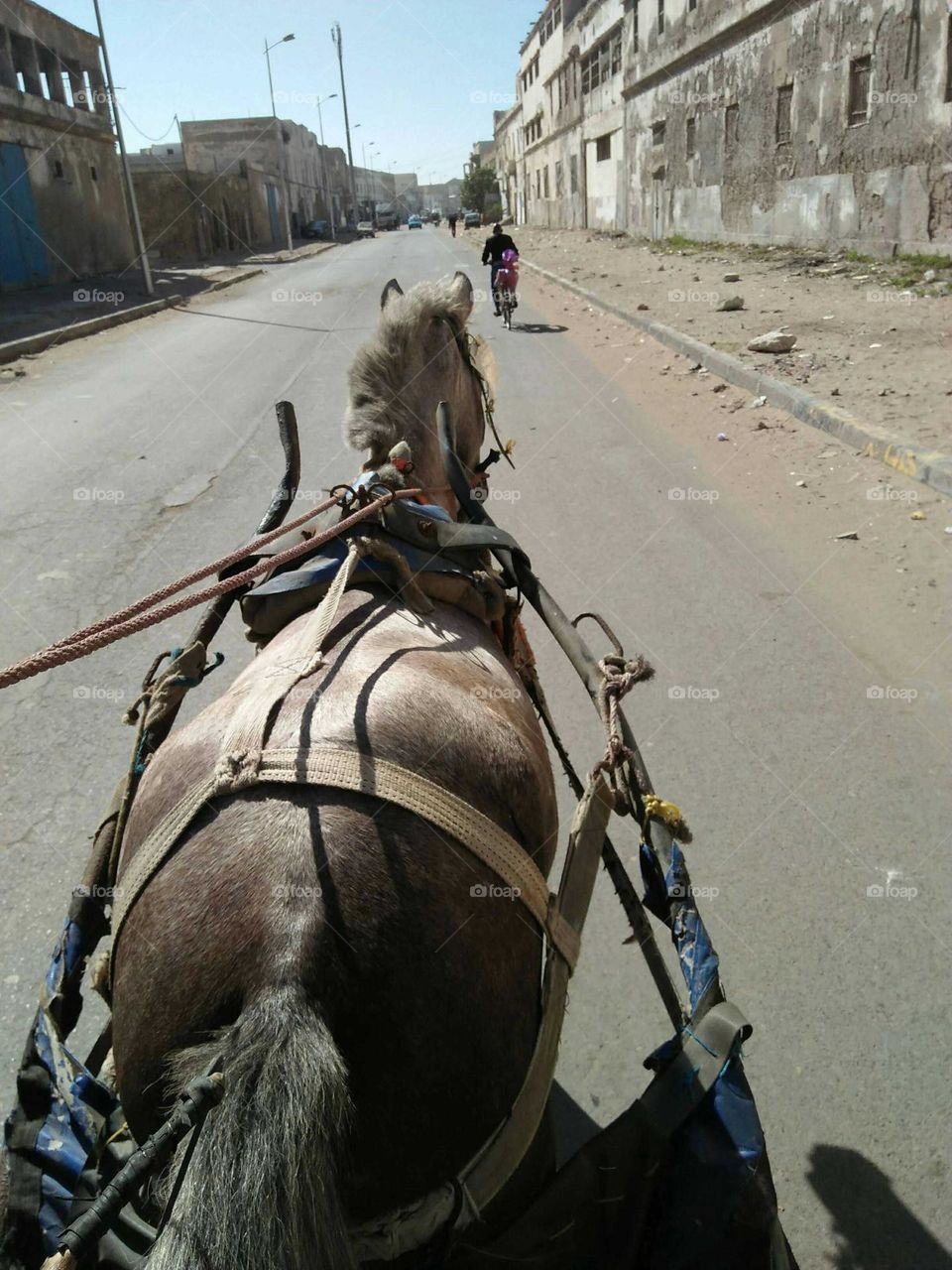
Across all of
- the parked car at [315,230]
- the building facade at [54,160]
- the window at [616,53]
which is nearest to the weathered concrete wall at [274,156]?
the parked car at [315,230]

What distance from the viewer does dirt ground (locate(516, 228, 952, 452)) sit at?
8.18m

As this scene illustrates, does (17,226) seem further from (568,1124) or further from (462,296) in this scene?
(568,1124)

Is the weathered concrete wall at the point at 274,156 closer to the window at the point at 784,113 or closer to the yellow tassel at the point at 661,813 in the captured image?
the window at the point at 784,113

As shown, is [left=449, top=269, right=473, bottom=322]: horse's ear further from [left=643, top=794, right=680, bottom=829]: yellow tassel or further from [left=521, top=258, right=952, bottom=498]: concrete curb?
[left=521, top=258, right=952, bottom=498]: concrete curb

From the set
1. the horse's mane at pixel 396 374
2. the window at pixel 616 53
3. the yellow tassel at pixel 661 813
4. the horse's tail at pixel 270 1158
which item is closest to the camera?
the horse's tail at pixel 270 1158

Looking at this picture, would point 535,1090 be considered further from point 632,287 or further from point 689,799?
point 632,287

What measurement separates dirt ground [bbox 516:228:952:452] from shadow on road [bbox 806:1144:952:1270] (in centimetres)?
579

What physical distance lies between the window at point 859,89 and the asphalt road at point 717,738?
11046 mm

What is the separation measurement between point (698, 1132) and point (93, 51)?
35645 millimetres

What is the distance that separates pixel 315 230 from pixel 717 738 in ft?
202

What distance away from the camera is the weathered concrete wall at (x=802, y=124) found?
13.9 metres

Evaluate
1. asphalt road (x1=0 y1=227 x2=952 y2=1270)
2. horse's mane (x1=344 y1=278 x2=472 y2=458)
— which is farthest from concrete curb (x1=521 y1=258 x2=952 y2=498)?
horse's mane (x1=344 y1=278 x2=472 y2=458)

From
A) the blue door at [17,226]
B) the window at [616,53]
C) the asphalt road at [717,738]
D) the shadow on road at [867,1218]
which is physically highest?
the window at [616,53]

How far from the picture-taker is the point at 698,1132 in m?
1.39
